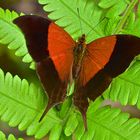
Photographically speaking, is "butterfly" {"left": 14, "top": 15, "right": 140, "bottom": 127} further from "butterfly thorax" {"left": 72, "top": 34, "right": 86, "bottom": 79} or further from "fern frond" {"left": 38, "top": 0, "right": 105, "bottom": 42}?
"fern frond" {"left": 38, "top": 0, "right": 105, "bottom": 42}

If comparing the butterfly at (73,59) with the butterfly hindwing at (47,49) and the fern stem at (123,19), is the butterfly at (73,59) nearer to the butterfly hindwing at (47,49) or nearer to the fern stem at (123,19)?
the butterfly hindwing at (47,49)

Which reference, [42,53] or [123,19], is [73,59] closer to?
[42,53]

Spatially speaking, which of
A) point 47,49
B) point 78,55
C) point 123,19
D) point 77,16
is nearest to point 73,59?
point 78,55

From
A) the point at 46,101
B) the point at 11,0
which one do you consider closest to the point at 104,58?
the point at 46,101

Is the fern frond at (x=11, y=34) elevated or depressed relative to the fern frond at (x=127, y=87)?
elevated

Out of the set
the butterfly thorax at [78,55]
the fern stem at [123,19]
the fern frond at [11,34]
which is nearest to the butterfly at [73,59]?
the butterfly thorax at [78,55]

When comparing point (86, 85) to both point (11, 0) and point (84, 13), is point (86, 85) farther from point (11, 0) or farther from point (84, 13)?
point (11, 0)

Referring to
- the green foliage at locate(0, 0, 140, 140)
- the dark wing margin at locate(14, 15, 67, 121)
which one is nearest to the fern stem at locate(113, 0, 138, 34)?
the green foliage at locate(0, 0, 140, 140)
